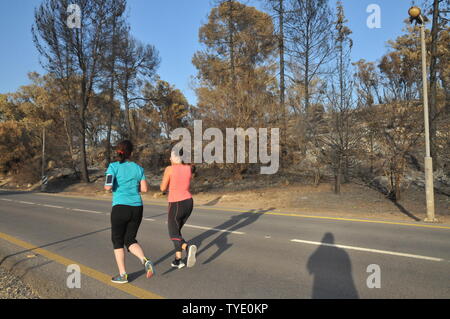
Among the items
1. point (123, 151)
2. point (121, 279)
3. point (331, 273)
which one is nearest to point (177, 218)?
point (121, 279)

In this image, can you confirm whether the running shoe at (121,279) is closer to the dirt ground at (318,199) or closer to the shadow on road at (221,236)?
the shadow on road at (221,236)

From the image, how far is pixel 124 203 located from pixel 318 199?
1200 cm

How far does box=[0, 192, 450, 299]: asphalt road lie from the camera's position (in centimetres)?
475

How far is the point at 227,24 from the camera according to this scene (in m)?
28.1

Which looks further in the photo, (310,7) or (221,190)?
(310,7)

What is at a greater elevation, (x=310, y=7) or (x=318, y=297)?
(x=310, y=7)

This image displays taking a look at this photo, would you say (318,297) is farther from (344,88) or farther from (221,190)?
(221,190)

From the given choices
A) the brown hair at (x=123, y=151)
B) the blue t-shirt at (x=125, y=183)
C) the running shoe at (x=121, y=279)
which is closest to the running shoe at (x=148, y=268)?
the running shoe at (x=121, y=279)

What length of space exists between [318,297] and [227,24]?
26593 millimetres

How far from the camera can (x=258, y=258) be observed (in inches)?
252

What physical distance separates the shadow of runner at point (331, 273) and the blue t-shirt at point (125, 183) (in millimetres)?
2694

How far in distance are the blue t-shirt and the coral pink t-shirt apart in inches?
31.6

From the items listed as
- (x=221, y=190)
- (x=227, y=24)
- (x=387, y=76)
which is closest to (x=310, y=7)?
(x=227, y=24)
